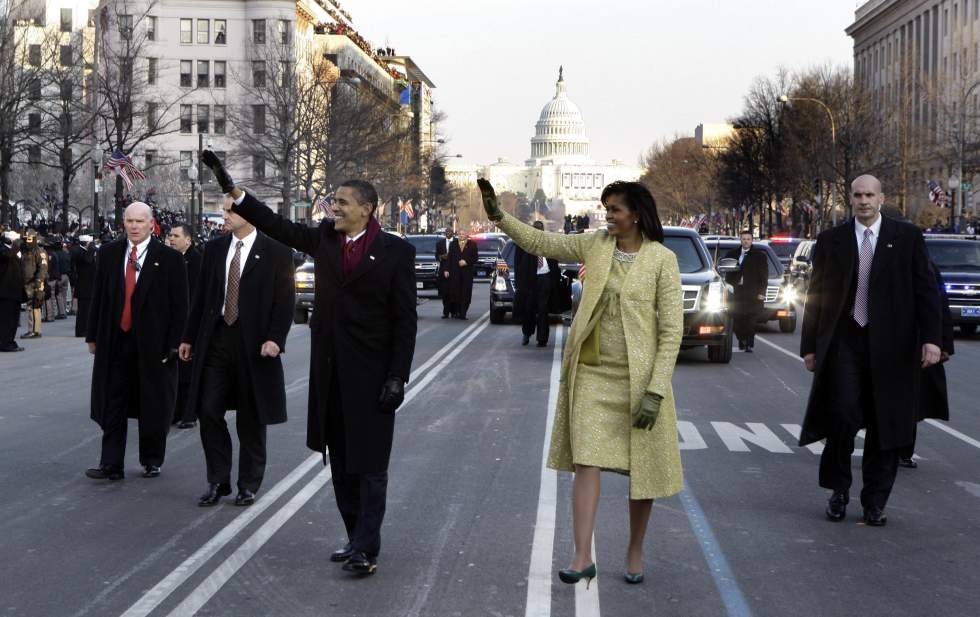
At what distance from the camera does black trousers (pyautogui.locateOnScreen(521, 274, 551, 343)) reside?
2228cm

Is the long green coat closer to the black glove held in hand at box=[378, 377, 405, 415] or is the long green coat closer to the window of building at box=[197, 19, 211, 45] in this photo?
the black glove held in hand at box=[378, 377, 405, 415]

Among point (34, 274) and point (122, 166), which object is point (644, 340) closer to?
point (34, 274)

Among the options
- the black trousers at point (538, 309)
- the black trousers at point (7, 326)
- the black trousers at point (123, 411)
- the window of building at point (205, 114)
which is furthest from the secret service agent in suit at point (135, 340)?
the window of building at point (205, 114)

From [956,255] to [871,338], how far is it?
19394 millimetres

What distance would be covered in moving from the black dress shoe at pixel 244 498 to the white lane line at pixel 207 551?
43mm

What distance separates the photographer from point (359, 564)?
6.82 meters

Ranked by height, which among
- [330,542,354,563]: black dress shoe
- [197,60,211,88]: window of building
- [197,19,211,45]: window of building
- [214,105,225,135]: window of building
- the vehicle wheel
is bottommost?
[330,542,354,563]: black dress shoe

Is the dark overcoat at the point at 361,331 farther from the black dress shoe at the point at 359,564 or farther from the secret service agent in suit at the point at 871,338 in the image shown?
the secret service agent in suit at the point at 871,338

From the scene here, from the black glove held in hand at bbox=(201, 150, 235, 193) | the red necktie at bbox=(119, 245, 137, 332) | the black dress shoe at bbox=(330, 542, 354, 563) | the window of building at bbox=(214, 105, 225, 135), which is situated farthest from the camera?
the window of building at bbox=(214, 105, 225, 135)

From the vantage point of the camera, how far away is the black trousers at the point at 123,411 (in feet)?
31.8

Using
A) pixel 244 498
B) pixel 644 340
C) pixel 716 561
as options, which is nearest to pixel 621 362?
pixel 644 340

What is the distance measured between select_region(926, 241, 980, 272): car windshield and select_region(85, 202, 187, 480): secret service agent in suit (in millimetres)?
18656

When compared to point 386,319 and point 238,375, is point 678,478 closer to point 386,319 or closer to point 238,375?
point 386,319

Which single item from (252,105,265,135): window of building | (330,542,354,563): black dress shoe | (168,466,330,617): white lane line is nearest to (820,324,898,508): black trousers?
(330,542,354,563): black dress shoe
